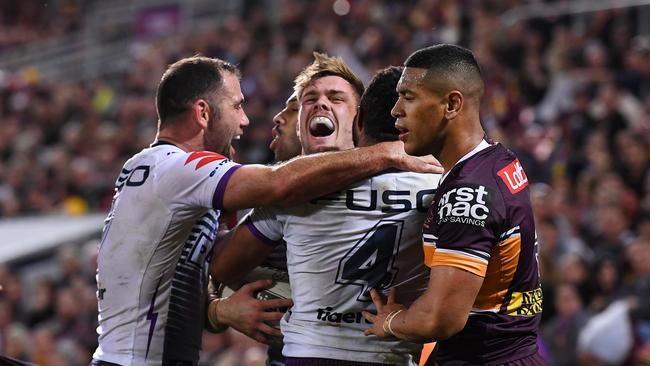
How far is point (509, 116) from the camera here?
12609 millimetres

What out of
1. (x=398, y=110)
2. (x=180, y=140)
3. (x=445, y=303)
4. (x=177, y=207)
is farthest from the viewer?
(x=180, y=140)

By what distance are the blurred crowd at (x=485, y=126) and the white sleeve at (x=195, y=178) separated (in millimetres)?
2949

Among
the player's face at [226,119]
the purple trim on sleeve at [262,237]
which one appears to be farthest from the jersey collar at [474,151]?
the player's face at [226,119]

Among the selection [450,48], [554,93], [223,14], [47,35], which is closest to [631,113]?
[554,93]

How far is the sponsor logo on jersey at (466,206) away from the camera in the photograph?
4.10m

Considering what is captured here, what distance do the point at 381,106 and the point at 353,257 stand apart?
650 mm

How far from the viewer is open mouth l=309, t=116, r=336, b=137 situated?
5051 mm

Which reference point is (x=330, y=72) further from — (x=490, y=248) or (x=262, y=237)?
(x=490, y=248)

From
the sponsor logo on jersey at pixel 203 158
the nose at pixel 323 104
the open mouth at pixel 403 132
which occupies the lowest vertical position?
the sponsor logo on jersey at pixel 203 158

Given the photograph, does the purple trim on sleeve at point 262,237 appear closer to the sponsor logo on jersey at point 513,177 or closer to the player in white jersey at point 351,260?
the player in white jersey at point 351,260

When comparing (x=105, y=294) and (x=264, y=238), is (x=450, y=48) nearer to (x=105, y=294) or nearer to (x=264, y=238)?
(x=264, y=238)

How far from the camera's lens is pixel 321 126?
16.6 ft

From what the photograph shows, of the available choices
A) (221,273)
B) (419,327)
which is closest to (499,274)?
(419,327)

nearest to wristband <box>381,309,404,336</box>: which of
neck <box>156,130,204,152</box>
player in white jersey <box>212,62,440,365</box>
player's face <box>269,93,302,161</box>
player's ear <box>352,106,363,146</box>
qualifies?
player in white jersey <box>212,62,440,365</box>
